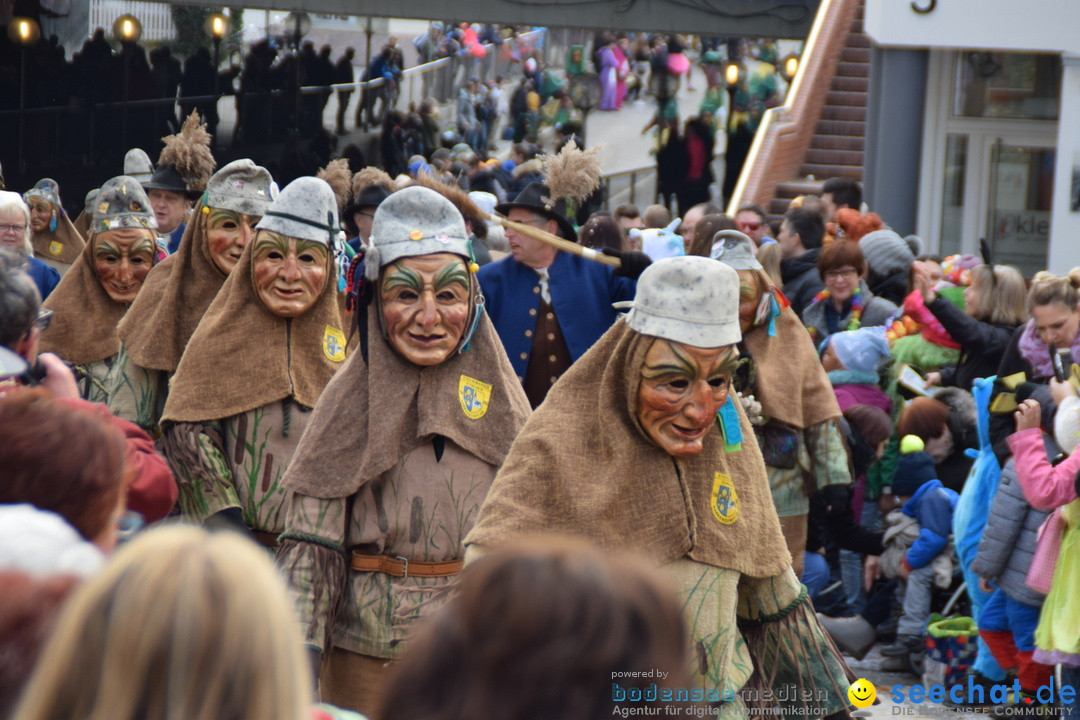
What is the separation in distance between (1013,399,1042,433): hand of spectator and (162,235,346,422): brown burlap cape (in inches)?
98.9

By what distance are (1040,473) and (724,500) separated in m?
2.24

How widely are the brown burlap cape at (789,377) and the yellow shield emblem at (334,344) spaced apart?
5.36ft

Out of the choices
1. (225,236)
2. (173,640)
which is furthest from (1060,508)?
(173,640)

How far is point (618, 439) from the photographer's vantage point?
3.28 metres

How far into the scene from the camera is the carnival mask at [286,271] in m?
4.75

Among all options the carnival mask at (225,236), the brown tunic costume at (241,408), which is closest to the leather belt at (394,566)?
the brown tunic costume at (241,408)

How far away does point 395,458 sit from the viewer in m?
3.72

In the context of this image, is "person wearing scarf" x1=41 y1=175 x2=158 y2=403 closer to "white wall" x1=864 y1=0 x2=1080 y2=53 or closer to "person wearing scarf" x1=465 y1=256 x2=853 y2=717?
"person wearing scarf" x1=465 y1=256 x2=853 y2=717

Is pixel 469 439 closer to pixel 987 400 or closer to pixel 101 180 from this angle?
pixel 987 400

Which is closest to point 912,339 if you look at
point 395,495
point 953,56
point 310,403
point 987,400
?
point 987,400

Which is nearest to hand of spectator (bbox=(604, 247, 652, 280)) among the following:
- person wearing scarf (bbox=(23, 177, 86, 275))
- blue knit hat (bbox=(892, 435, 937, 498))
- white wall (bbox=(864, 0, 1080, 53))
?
blue knit hat (bbox=(892, 435, 937, 498))

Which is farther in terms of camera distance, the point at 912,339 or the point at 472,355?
the point at 912,339

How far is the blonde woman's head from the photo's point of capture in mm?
Result: 1451

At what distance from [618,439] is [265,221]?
6.46 feet
